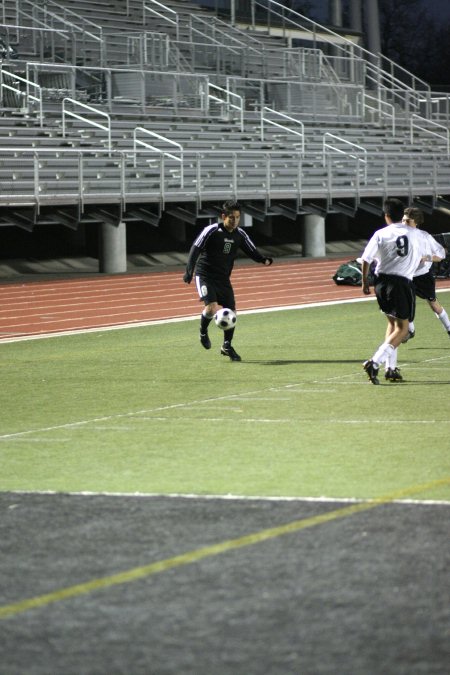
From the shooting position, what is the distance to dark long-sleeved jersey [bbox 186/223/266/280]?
16.6 metres

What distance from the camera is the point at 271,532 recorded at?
7.17 metres

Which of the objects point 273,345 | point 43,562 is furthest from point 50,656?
point 273,345

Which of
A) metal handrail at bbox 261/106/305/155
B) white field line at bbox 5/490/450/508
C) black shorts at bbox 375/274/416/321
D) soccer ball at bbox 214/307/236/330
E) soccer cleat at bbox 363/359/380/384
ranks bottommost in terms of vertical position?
soccer cleat at bbox 363/359/380/384

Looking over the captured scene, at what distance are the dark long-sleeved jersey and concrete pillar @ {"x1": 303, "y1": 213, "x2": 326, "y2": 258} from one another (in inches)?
847

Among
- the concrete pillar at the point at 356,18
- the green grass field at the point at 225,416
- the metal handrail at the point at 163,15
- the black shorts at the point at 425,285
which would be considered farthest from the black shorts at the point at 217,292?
the concrete pillar at the point at 356,18

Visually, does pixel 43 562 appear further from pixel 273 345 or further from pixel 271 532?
pixel 273 345

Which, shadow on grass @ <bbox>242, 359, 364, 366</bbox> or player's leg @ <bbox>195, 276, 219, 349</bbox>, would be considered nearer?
shadow on grass @ <bbox>242, 359, 364, 366</bbox>

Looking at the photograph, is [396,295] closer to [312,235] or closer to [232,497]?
[232,497]

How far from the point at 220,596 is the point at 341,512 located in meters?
1.80

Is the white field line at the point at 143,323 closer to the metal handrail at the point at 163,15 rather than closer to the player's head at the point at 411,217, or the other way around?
the player's head at the point at 411,217

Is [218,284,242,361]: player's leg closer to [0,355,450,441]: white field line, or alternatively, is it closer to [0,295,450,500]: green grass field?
[0,295,450,500]: green grass field

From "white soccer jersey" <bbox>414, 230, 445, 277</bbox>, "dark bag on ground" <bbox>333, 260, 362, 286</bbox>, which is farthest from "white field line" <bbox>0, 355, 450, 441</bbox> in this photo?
"dark bag on ground" <bbox>333, 260, 362, 286</bbox>

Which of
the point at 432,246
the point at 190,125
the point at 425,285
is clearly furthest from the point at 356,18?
the point at 432,246

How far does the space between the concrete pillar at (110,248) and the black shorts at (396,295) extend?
62.4 feet
